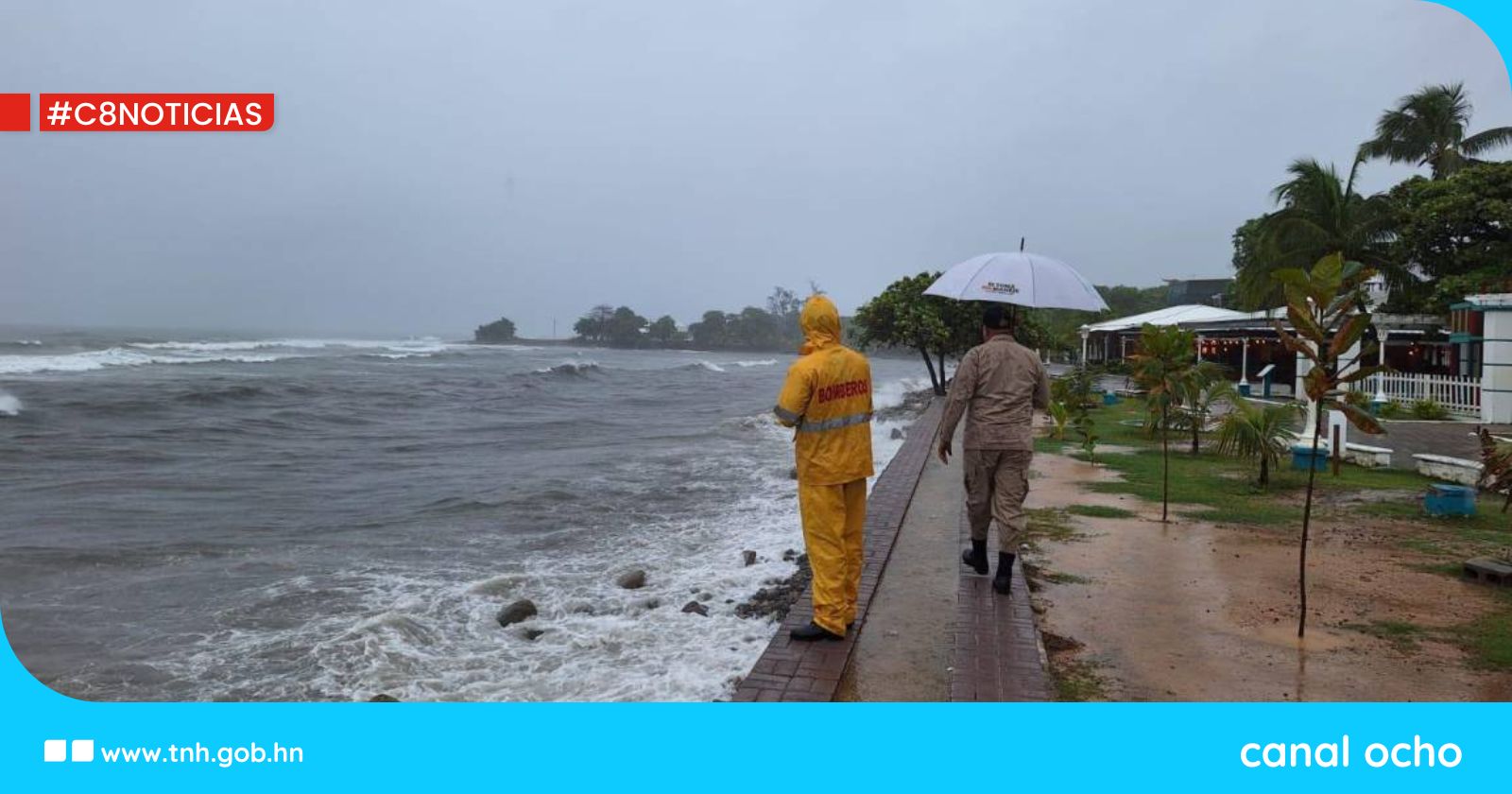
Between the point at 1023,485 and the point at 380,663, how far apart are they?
3599mm

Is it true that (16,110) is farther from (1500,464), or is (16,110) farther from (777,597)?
(1500,464)

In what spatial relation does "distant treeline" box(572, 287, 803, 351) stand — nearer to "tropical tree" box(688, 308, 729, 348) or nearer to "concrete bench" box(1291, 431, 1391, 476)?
→ "tropical tree" box(688, 308, 729, 348)

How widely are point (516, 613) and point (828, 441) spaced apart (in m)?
2.79

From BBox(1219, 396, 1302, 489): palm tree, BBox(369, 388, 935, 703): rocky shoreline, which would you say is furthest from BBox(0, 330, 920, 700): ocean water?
BBox(1219, 396, 1302, 489): palm tree

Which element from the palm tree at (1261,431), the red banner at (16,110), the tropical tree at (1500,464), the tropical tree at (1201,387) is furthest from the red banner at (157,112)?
the tropical tree at (1201,387)

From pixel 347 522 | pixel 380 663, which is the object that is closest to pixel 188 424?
pixel 347 522

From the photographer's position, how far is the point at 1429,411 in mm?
12805

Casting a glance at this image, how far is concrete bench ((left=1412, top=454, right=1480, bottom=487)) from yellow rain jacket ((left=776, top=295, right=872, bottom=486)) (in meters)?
6.81

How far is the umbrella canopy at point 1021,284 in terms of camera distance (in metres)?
4.89

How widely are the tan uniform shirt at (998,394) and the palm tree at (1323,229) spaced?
14590 mm

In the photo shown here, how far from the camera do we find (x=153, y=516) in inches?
355

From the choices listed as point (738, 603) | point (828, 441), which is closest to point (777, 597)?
point (738, 603)

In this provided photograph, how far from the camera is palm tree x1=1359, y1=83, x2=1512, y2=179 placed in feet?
58.7

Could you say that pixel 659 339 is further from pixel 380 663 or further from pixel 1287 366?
pixel 380 663
